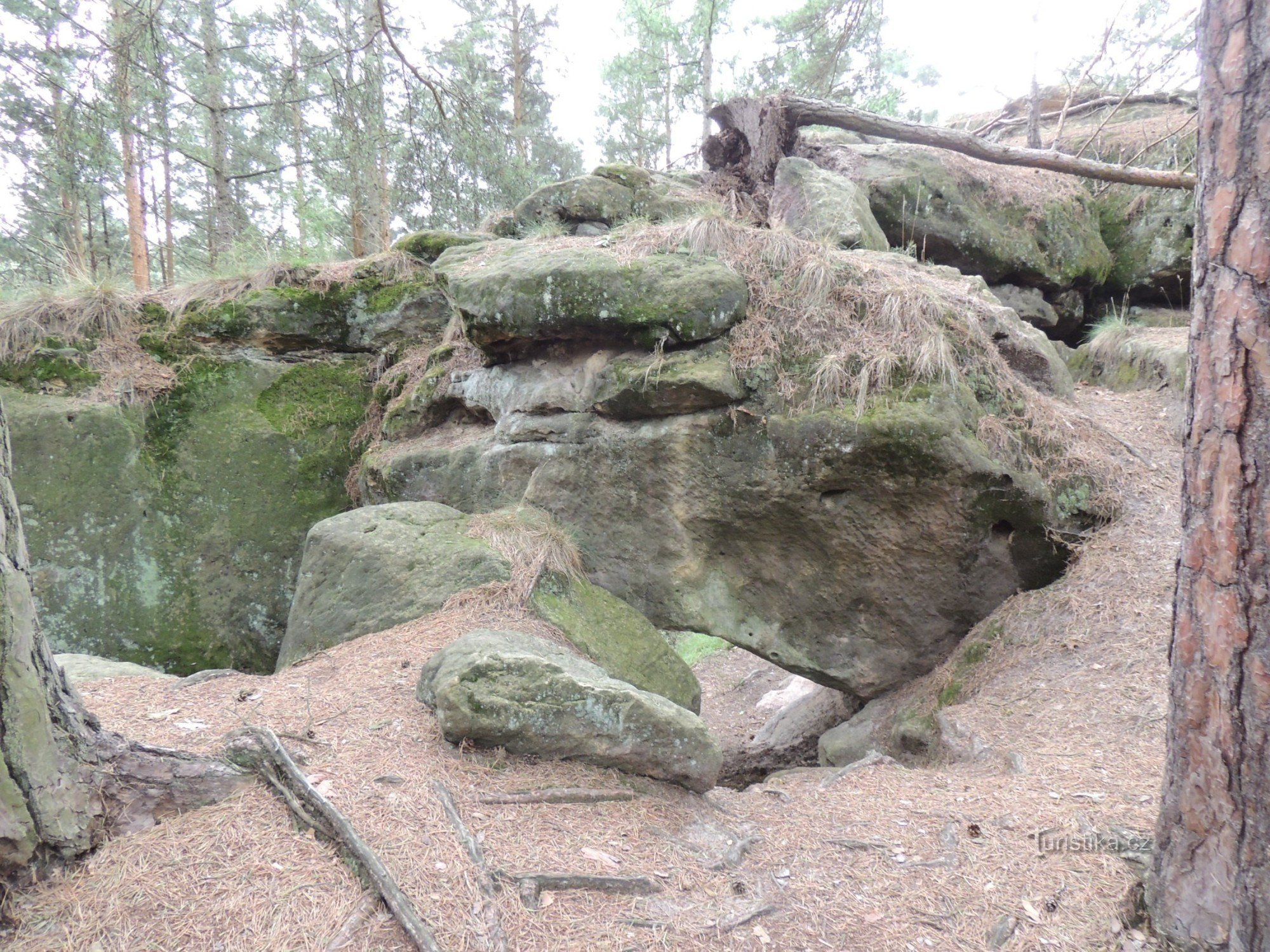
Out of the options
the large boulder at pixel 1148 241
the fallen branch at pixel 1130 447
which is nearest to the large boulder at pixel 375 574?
the fallen branch at pixel 1130 447

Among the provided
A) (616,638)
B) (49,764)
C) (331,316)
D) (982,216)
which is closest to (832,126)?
(982,216)

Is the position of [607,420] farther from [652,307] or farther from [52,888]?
[52,888]

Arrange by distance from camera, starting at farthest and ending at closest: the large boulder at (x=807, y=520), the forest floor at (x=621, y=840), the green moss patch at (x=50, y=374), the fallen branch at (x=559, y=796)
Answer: the green moss patch at (x=50, y=374) < the large boulder at (x=807, y=520) < the fallen branch at (x=559, y=796) < the forest floor at (x=621, y=840)

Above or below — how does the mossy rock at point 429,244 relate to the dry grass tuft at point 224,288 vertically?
above

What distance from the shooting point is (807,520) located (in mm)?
5129

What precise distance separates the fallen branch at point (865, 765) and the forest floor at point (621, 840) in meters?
0.07

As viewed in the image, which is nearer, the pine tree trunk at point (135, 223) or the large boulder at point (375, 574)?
the large boulder at point (375, 574)

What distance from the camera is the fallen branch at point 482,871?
2092 mm

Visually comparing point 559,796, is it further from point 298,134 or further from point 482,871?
point 298,134

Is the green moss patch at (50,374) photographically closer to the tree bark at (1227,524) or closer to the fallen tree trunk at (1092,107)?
the tree bark at (1227,524)

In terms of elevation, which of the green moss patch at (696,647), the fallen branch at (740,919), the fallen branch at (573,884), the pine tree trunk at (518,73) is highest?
the pine tree trunk at (518,73)

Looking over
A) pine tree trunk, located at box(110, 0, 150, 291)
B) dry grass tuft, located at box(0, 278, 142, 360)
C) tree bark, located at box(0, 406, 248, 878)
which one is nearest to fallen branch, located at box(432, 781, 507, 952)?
tree bark, located at box(0, 406, 248, 878)

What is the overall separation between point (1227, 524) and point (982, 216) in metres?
8.03

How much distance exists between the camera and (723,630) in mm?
5430
